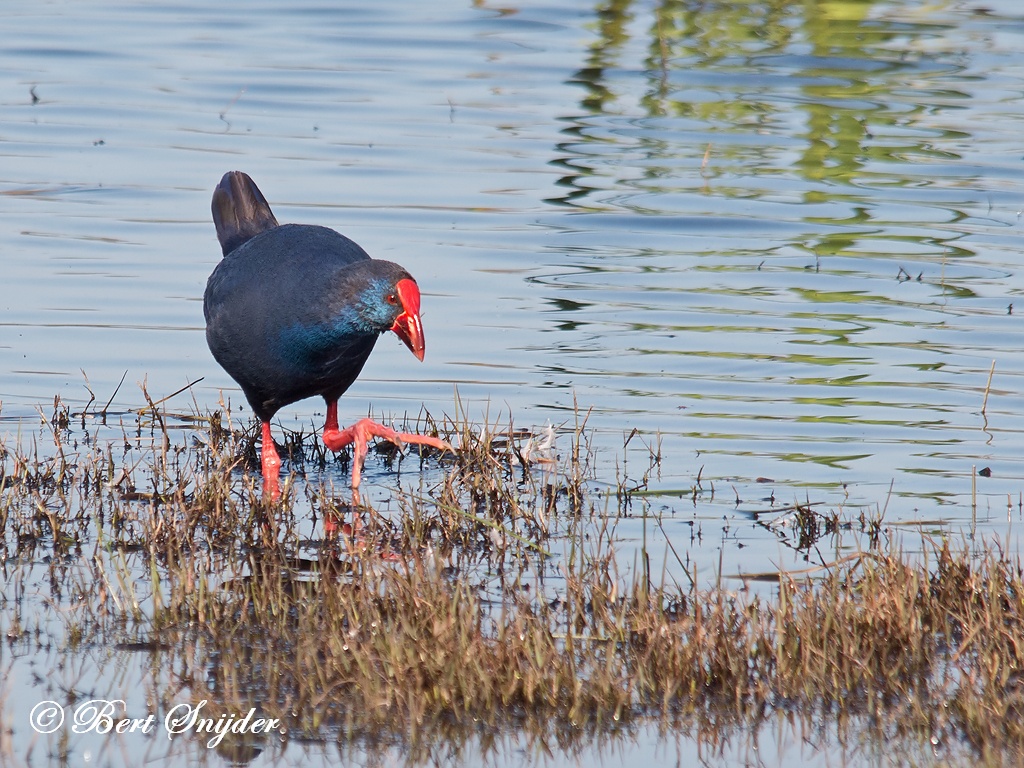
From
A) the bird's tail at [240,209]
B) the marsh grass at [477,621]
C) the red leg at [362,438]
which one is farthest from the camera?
the bird's tail at [240,209]

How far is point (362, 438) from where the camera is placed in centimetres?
591

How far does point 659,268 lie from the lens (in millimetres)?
9711

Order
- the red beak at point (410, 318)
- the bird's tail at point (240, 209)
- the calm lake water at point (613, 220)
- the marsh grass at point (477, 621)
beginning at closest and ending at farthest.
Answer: the marsh grass at point (477, 621) → the red beak at point (410, 318) → the calm lake water at point (613, 220) → the bird's tail at point (240, 209)

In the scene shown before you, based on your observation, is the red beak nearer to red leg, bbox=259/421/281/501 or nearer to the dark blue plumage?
the dark blue plumage

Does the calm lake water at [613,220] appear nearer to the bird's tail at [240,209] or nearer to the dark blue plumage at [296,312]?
the dark blue plumage at [296,312]

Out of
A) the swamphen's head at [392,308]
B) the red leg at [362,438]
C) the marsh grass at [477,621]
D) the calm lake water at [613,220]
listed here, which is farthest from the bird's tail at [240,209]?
the marsh grass at [477,621]

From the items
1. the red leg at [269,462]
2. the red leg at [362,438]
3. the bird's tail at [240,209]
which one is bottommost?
the red leg at [269,462]

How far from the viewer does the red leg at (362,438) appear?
584 cm

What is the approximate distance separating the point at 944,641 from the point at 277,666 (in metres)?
1.85

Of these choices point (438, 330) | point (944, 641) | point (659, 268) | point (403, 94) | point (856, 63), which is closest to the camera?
point (944, 641)

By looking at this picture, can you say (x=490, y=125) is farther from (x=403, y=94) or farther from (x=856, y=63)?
(x=856, y=63)

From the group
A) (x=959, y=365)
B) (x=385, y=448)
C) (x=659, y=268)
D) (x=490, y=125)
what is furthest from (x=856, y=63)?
(x=385, y=448)

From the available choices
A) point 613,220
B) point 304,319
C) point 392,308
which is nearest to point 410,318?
point 392,308

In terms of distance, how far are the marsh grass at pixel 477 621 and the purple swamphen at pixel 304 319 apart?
0.51m
